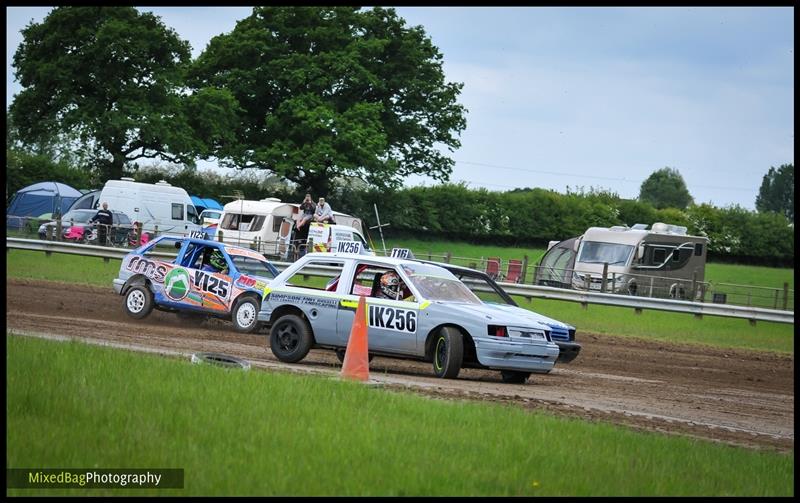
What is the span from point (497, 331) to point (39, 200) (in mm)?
39421

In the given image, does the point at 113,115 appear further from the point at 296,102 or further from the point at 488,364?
the point at 488,364

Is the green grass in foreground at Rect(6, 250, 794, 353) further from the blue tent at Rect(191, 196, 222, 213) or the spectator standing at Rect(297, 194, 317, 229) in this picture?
the blue tent at Rect(191, 196, 222, 213)

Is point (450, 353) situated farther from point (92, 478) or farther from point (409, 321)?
point (92, 478)

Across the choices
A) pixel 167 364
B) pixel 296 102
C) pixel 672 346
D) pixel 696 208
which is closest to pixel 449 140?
pixel 296 102

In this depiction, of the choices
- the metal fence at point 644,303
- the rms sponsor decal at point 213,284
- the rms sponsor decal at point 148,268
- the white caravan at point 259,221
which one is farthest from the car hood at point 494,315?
the white caravan at point 259,221

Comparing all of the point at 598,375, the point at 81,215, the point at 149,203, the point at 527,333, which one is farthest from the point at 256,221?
the point at 527,333

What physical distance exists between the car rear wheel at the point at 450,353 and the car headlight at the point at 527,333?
60cm

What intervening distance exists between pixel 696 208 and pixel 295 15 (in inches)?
994

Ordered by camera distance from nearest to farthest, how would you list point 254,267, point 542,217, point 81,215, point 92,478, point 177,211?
point 92,478
point 254,267
point 81,215
point 177,211
point 542,217

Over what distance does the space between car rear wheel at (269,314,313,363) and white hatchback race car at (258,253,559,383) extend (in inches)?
0.5

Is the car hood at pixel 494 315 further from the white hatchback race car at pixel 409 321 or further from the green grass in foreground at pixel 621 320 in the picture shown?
the green grass in foreground at pixel 621 320

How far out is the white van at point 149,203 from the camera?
46312 mm

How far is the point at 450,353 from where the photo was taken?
14859 mm

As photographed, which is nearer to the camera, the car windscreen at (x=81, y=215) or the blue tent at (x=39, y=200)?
the car windscreen at (x=81, y=215)
